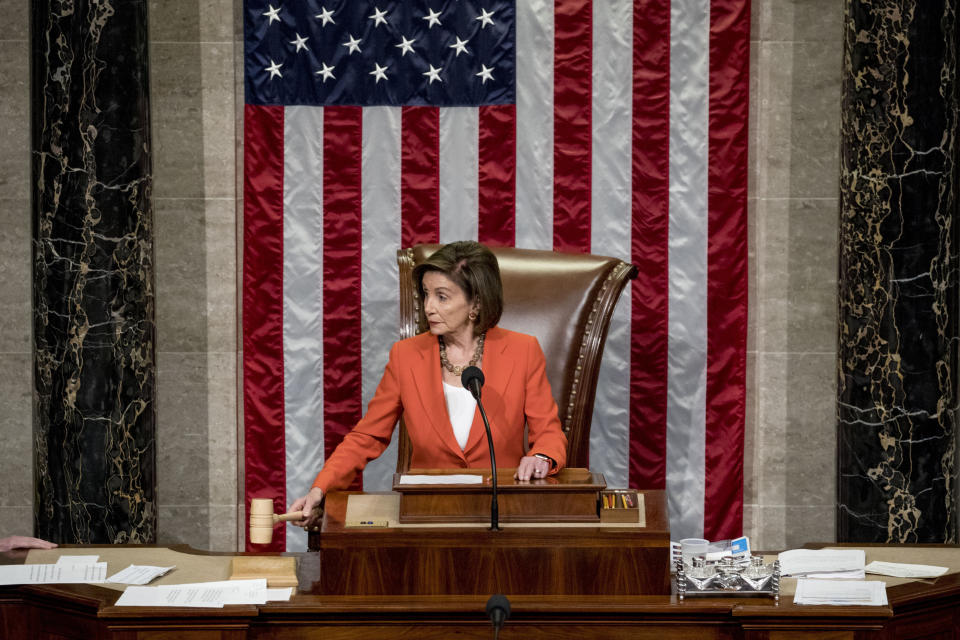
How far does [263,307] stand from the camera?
5246mm

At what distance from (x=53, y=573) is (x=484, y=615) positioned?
48.3 inches

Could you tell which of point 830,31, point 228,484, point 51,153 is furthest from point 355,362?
point 830,31

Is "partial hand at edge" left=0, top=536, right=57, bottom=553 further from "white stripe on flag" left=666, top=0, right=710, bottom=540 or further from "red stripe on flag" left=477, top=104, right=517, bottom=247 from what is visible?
"white stripe on flag" left=666, top=0, right=710, bottom=540

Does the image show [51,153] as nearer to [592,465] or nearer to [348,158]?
[348,158]

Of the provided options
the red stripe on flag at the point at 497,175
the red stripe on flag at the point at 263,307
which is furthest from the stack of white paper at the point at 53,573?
the red stripe on flag at the point at 497,175

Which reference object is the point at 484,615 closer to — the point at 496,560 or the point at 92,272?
the point at 496,560

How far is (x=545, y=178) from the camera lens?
520 cm

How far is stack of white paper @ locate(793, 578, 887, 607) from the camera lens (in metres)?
2.77

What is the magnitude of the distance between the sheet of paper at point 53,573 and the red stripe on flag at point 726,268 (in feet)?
9.88

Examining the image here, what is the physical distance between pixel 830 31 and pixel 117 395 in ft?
11.9

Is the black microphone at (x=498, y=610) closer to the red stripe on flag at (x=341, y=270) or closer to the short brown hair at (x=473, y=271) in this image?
the short brown hair at (x=473, y=271)

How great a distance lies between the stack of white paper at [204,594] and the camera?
2785 millimetres

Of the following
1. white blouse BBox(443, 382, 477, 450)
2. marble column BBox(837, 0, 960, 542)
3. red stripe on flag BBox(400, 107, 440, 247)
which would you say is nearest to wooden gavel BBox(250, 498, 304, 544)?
white blouse BBox(443, 382, 477, 450)

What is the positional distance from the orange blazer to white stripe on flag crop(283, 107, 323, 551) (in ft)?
4.01
